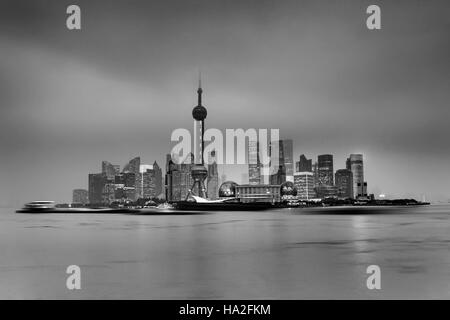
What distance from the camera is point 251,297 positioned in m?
29.3

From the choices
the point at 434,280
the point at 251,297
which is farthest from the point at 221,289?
the point at 434,280

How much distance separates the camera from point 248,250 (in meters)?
58.0

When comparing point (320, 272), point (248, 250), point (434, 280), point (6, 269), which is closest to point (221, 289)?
point (320, 272)

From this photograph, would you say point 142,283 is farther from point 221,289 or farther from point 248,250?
point 248,250
